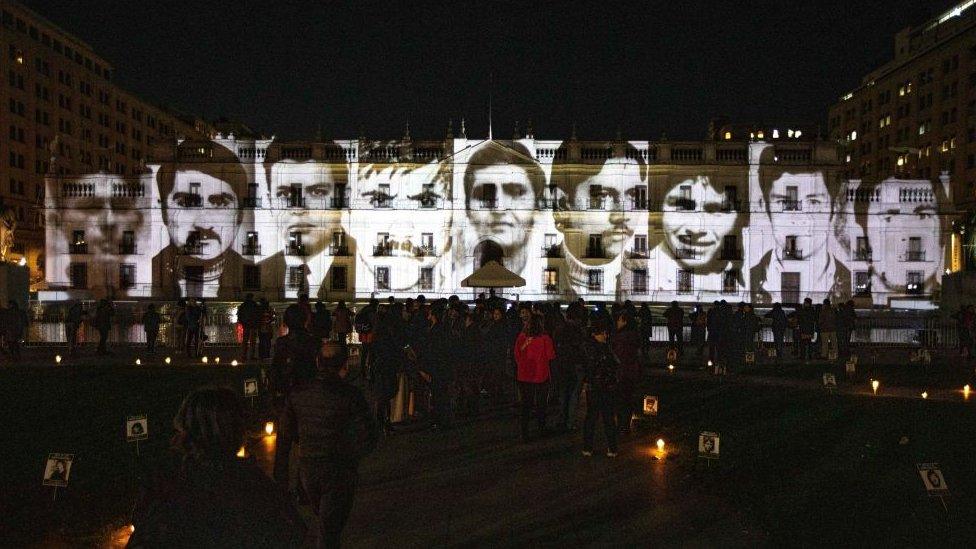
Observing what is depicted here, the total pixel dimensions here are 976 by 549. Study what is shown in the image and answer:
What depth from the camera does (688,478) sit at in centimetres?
746

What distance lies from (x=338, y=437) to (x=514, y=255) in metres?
40.6

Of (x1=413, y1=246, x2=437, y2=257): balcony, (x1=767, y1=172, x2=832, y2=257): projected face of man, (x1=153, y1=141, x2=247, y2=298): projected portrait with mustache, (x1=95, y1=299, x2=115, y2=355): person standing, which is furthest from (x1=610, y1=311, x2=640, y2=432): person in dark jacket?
(x1=153, y1=141, x2=247, y2=298): projected portrait with mustache

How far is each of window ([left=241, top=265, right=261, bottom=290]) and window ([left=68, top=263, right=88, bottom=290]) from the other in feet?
32.6

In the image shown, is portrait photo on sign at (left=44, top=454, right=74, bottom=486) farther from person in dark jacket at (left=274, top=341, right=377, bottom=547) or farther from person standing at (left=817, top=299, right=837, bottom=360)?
person standing at (left=817, top=299, right=837, bottom=360)

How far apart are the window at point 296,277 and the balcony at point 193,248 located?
5.70 m

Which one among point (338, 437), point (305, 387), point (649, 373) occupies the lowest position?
point (649, 373)

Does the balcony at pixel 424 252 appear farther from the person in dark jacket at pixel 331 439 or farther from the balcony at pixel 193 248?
the person in dark jacket at pixel 331 439

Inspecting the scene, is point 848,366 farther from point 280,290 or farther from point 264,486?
point 280,290

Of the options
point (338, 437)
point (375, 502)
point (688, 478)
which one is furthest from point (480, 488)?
point (338, 437)

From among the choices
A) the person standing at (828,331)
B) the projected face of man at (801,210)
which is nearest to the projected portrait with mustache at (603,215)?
the projected face of man at (801,210)

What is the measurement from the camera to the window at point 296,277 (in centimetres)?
4488

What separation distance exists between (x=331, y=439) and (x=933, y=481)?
5227mm

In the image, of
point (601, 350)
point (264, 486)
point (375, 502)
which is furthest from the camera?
point (601, 350)

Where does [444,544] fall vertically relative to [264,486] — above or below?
Result: below
